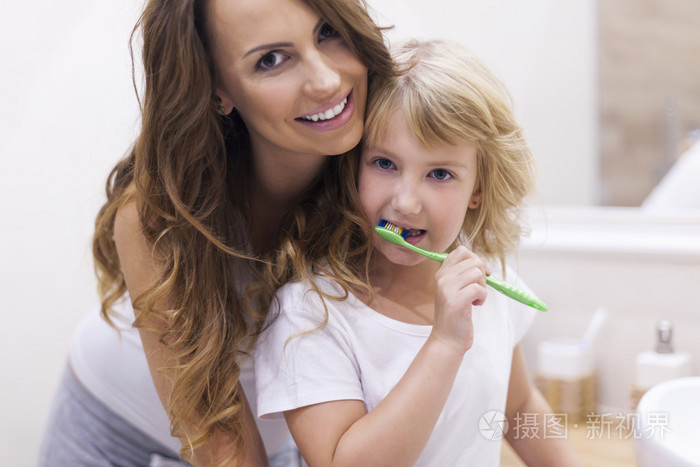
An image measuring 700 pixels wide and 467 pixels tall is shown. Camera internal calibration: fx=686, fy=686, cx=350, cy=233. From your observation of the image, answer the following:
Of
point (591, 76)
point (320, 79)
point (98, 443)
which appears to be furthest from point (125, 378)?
point (591, 76)

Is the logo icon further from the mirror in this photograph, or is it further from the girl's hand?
the mirror

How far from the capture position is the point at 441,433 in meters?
0.80

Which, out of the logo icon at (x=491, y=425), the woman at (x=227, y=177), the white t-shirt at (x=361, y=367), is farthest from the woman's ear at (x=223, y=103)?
the logo icon at (x=491, y=425)

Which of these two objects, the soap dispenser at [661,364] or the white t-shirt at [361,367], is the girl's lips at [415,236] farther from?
the soap dispenser at [661,364]

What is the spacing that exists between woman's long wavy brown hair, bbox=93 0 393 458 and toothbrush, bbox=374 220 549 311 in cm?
6

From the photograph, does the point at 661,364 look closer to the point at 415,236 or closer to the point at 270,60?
the point at 415,236

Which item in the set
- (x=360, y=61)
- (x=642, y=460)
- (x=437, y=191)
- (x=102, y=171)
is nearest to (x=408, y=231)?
(x=437, y=191)

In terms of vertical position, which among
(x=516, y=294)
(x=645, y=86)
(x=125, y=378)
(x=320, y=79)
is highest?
(x=320, y=79)

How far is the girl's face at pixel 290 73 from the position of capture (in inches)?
28.4

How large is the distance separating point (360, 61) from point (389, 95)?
0.05 metres

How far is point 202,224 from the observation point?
0.81 m

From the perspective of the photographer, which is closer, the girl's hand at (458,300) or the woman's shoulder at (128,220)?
the girl's hand at (458,300)

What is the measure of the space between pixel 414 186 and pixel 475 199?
13 cm

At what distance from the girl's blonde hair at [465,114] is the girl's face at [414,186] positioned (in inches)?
0.5
